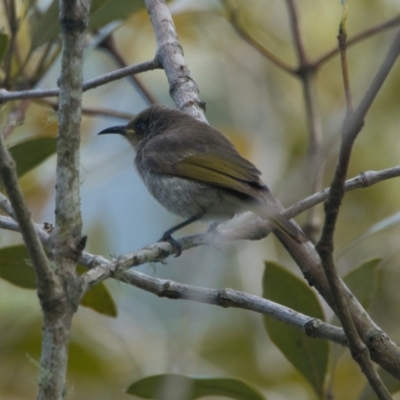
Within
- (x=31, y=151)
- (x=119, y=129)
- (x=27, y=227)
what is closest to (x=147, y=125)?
(x=119, y=129)

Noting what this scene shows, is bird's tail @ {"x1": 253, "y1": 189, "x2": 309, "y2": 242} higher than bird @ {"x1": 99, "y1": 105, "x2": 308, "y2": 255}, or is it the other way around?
bird @ {"x1": 99, "y1": 105, "x2": 308, "y2": 255}

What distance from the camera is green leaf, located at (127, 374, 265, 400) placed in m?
2.72

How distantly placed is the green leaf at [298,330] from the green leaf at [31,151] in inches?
51.8

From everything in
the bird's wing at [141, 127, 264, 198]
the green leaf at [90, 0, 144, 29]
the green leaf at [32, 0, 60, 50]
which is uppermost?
the green leaf at [90, 0, 144, 29]

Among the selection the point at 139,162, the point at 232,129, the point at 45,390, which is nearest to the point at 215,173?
the point at 139,162

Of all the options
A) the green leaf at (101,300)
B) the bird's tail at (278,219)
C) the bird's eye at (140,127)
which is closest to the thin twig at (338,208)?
the bird's tail at (278,219)

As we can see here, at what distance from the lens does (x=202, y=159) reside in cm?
449

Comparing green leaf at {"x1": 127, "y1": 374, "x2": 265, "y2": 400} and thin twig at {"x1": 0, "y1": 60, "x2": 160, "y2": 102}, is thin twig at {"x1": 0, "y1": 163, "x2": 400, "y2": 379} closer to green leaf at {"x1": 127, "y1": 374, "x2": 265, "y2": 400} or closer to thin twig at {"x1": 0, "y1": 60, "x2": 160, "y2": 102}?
green leaf at {"x1": 127, "y1": 374, "x2": 265, "y2": 400}

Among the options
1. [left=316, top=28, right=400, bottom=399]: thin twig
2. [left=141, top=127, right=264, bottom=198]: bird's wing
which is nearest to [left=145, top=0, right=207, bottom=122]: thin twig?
[left=141, top=127, right=264, bottom=198]: bird's wing

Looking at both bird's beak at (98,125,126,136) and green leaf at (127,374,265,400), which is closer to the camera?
green leaf at (127,374,265,400)

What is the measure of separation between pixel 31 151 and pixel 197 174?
105 centimetres

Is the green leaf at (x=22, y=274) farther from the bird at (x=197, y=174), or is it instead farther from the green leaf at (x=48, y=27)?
the green leaf at (x=48, y=27)

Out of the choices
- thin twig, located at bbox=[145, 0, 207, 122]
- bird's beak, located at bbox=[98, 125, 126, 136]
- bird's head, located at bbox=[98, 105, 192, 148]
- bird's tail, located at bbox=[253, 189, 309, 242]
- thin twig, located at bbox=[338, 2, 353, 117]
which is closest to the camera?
thin twig, located at bbox=[338, 2, 353, 117]

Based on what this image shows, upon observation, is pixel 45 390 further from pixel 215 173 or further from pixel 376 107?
pixel 376 107
